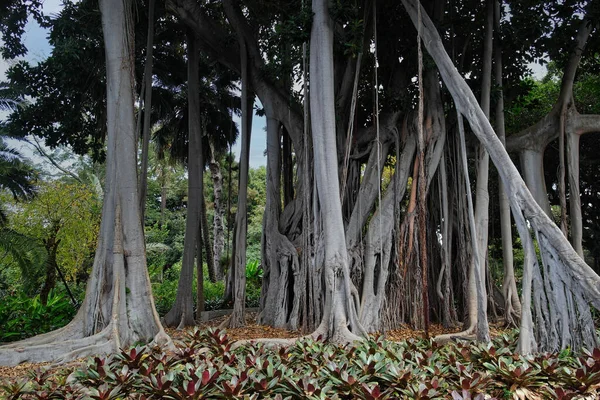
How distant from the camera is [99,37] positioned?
8.10m

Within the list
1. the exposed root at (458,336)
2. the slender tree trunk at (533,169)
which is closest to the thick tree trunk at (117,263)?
the exposed root at (458,336)

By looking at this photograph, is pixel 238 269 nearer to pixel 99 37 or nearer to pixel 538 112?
pixel 99 37

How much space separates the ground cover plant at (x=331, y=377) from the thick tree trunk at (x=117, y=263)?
111 cm

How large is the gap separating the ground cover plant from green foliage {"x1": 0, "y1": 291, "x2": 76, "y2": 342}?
3.48m

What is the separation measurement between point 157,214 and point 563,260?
2158 cm

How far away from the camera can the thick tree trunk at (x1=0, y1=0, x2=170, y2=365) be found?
474 cm

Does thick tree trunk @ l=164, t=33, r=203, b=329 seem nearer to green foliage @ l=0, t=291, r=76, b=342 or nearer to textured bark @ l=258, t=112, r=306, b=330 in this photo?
textured bark @ l=258, t=112, r=306, b=330

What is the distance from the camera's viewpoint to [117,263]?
5.21 m

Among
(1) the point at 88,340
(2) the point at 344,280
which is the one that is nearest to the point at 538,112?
(2) the point at 344,280

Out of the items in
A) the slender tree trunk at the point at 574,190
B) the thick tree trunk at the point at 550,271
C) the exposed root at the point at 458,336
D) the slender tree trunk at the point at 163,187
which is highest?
the slender tree trunk at the point at 163,187

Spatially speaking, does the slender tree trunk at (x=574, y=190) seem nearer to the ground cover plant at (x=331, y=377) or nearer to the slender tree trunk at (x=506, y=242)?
the slender tree trunk at (x=506, y=242)

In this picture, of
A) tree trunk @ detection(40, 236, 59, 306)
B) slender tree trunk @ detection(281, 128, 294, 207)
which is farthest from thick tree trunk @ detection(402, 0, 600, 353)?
tree trunk @ detection(40, 236, 59, 306)

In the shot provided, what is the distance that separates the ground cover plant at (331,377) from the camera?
284cm

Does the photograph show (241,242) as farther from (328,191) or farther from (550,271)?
(550,271)
